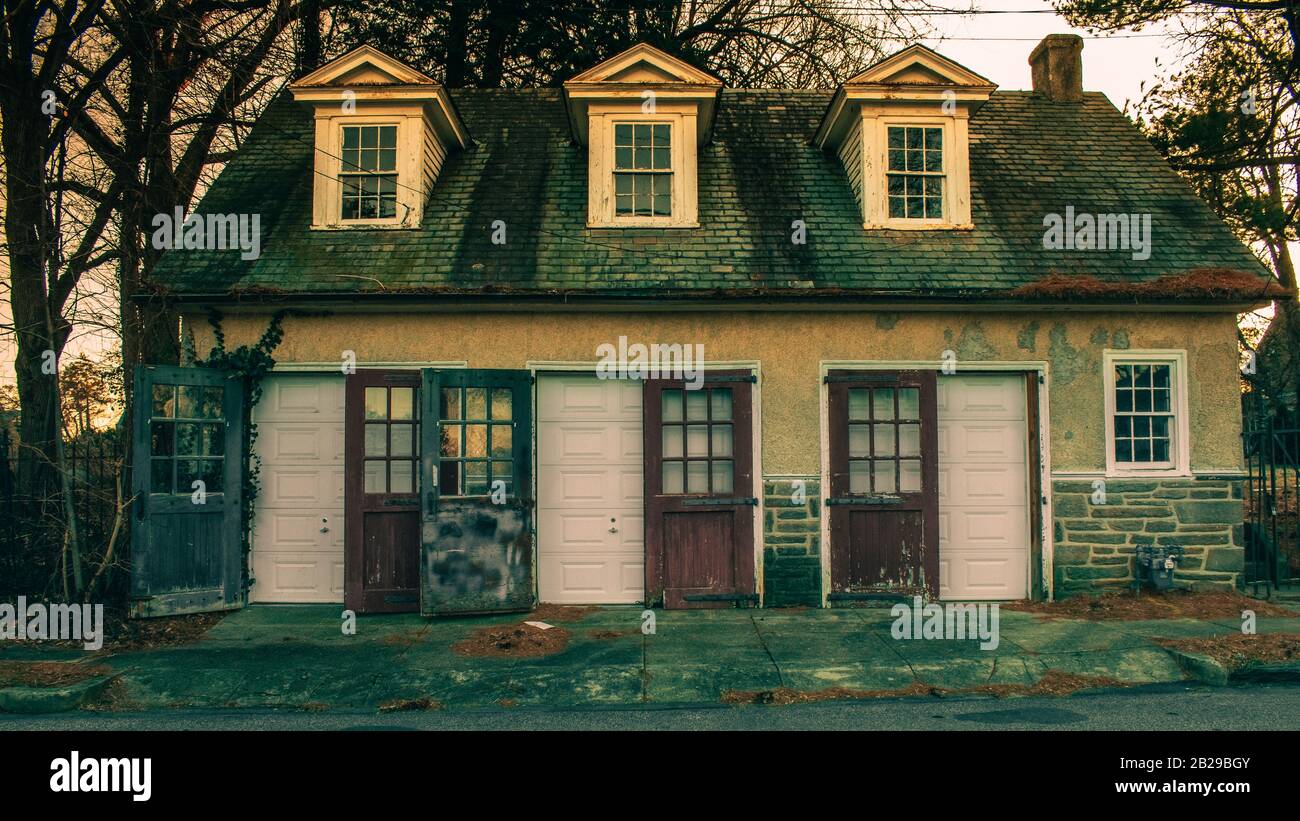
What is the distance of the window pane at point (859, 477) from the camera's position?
32.4 feet

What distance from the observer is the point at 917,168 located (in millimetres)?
10734

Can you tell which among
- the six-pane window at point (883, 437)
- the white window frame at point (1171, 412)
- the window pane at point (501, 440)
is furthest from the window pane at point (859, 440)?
the window pane at point (501, 440)

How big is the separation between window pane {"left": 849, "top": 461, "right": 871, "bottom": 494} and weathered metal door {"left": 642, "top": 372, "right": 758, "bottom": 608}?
3.76 ft

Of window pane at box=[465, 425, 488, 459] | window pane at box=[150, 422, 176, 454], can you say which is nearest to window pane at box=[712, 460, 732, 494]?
window pane at box=[465, 425, 488, 459]

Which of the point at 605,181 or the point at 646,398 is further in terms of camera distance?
the point at 605,181

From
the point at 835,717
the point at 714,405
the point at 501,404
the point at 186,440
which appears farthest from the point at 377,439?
the point at 835,717

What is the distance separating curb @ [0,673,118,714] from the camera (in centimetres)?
671

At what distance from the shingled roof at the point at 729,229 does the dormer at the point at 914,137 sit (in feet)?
1.12

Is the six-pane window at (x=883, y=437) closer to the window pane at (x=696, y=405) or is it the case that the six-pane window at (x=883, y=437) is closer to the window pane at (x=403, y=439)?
the window pane at (x=696, y=405)

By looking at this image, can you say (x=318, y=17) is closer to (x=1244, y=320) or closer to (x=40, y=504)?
(x=40, y=504)

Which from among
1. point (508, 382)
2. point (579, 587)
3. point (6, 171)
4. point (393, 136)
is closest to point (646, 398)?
point (508, 382)

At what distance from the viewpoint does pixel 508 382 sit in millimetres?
9359

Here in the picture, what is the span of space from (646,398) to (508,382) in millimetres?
1542

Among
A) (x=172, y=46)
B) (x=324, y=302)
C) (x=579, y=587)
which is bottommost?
(x=579, y=587)
